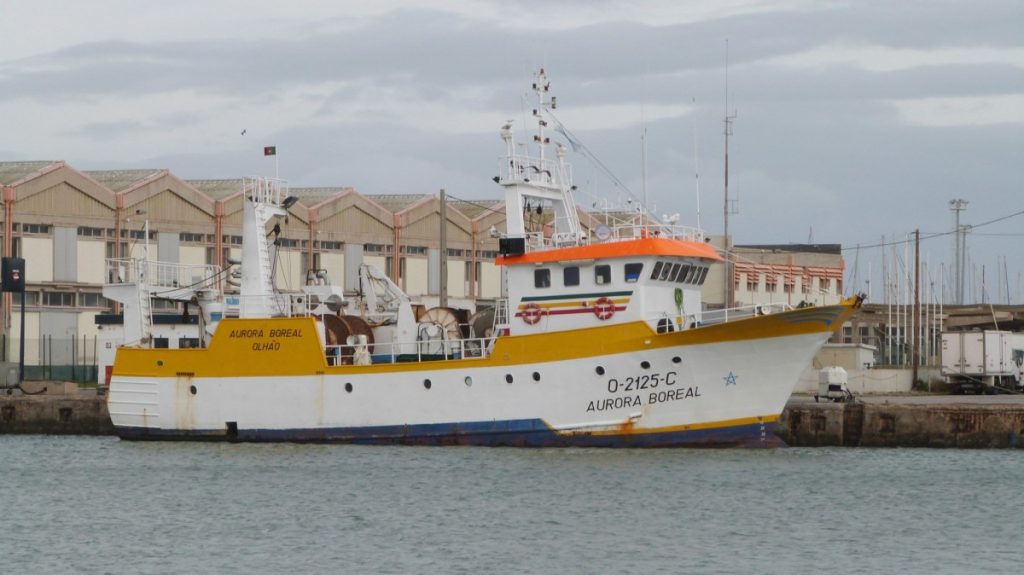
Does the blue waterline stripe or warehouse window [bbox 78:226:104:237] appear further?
warehouse window [bbox 78:226:104:237]

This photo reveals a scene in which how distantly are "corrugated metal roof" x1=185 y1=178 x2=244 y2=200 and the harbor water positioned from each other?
35749 millimetres

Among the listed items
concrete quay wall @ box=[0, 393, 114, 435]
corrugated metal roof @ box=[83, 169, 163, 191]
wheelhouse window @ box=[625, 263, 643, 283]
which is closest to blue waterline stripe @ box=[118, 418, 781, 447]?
wheelhouse window @ box=[625, 263, 643, 283]

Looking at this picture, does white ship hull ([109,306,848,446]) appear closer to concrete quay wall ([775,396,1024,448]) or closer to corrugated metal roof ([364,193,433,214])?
concrete quay wall ([775,396,1024,448])

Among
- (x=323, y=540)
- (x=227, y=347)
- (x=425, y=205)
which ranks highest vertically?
(x=425, y=205)

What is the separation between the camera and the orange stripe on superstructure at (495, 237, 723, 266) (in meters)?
39.4

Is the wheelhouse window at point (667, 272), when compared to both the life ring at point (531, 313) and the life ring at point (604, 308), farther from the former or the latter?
the life ring at point (531, 313)

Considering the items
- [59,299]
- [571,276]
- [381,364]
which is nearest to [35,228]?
[59,299]

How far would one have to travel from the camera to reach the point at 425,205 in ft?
280

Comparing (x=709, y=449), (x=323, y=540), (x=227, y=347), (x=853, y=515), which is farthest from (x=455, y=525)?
(x=227, y=347)

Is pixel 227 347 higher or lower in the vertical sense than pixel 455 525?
higher

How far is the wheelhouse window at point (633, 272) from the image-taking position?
3950 centimetres

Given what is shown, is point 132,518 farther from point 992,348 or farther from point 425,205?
point 425,205

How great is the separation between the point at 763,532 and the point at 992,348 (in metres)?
33.8

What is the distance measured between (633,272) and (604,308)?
1.12 m
